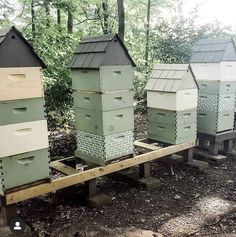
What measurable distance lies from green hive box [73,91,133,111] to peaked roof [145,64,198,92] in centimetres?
97

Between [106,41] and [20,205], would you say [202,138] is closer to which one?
[106,41]

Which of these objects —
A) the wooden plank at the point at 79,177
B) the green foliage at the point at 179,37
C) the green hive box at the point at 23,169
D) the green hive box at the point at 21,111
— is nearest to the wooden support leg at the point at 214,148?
the wooden plank at the point at 79,177

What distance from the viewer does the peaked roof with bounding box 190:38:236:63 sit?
17.8 feet

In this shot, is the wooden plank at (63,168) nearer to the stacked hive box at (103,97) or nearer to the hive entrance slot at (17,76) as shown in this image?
the stacked hive box at (103,97)

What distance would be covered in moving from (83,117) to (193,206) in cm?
187

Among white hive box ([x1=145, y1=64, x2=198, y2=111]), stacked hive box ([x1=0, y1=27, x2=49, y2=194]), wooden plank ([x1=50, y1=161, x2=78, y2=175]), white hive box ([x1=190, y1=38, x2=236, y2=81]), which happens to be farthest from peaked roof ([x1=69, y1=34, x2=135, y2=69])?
white hive box ([x1=190, y1=38, x2=236, y2=81])

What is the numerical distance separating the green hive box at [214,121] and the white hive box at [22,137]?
11.1 ft

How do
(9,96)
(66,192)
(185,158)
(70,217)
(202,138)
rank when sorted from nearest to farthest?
(9,96)
(70,217)
(66,192)
(185,158)
(202,138)

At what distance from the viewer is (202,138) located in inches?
235

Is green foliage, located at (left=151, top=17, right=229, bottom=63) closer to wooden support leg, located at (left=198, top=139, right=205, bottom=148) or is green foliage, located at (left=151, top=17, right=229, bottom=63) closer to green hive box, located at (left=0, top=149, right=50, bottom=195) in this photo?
wooden support leg, located at (left=198, top=139, right=205, bottom=148)

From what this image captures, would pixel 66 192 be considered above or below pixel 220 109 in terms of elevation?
below

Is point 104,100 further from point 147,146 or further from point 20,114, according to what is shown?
point 147,146

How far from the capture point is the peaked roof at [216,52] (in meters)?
5.42

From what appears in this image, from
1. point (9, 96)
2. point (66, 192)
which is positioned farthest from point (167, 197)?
point (9, 96)
